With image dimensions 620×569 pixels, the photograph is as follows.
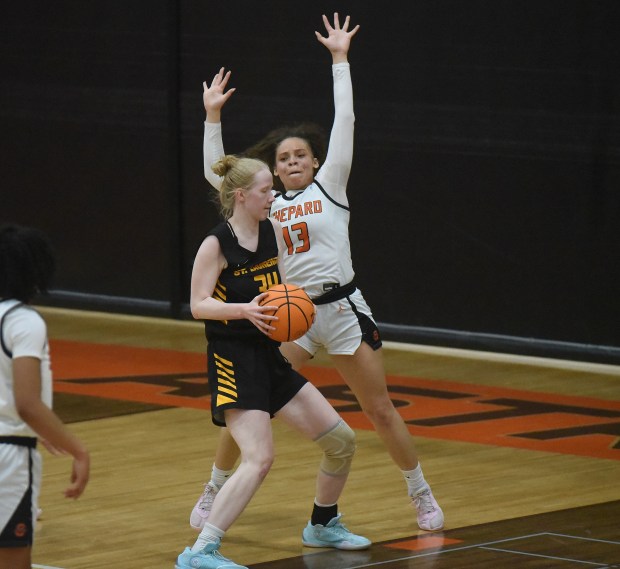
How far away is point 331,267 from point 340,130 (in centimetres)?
60

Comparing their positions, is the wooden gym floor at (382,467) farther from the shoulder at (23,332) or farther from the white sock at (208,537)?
the shoulder at (23,332)

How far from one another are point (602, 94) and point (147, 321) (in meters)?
4.59

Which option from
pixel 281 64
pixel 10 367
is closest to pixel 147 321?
pixel 281 64

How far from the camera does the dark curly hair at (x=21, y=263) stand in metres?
4.13

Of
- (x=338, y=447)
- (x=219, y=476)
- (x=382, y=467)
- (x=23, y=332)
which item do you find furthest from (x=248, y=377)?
(x=382, y=467)

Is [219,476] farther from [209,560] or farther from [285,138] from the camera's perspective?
[285,138]

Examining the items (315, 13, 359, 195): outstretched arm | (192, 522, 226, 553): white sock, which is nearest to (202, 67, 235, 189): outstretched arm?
(315, 13, 359, 195): outstretched arm

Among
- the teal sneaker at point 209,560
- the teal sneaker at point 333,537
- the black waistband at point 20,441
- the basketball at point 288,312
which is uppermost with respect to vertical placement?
the basketball at point 288,312

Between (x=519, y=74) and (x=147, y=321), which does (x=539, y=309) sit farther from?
(x=147, y=321)

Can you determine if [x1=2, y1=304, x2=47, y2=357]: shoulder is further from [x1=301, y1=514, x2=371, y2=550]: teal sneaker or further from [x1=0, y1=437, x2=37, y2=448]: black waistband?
[x1=301, y1=514, x2=371, y2=550]: teal sneaker

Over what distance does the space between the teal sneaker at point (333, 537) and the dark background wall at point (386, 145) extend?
5.13 metres

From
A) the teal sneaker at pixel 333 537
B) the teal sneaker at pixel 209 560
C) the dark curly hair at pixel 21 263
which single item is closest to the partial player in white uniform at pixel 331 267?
the teal sneaker at pixel 333 537

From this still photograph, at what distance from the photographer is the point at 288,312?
5.43 m

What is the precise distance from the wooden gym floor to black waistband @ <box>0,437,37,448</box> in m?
1.84
